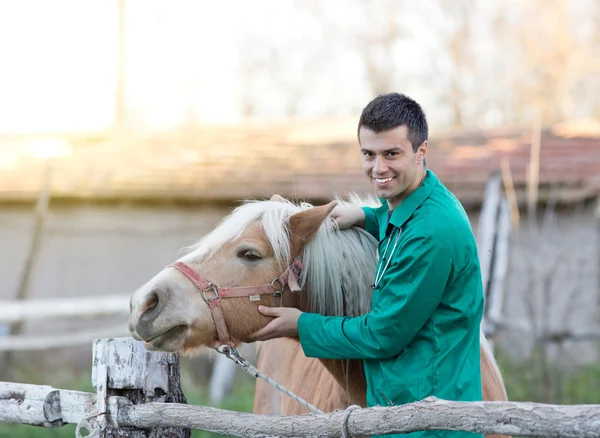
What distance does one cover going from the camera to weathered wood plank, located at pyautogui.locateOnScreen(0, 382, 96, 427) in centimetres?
300

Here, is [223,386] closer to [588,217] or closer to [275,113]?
[588,217]

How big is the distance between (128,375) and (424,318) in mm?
1164

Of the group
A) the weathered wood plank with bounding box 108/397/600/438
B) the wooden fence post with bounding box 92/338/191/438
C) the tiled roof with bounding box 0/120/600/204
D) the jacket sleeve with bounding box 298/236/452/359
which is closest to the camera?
the weathered wood plank with bounding box 108/397/600/438

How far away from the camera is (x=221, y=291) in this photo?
2.86m

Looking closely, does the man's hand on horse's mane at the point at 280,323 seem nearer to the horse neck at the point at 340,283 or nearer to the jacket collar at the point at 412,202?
the horse neck at the point at 340,283

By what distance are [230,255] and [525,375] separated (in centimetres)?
647

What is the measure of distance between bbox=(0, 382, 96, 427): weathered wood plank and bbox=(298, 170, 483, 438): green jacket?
105 cm

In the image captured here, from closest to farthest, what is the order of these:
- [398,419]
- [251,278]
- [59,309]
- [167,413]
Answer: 1. [398,419]
2. [167,413]
3. [251,278]
4. [59,309]

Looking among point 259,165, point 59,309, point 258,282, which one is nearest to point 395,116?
point 258,282

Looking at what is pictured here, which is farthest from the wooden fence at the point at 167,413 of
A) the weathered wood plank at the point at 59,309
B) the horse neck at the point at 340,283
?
the weathered wood plank at the point at 59,309

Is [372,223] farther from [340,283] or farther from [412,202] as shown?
[412,202]

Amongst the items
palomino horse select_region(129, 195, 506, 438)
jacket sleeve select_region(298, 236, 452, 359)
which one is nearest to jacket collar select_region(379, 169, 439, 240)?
jacket sleeve select_region(298, 236, 452, 359)

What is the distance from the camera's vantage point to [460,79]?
2569cm

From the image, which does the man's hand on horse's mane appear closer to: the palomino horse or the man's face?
the palomino horse
